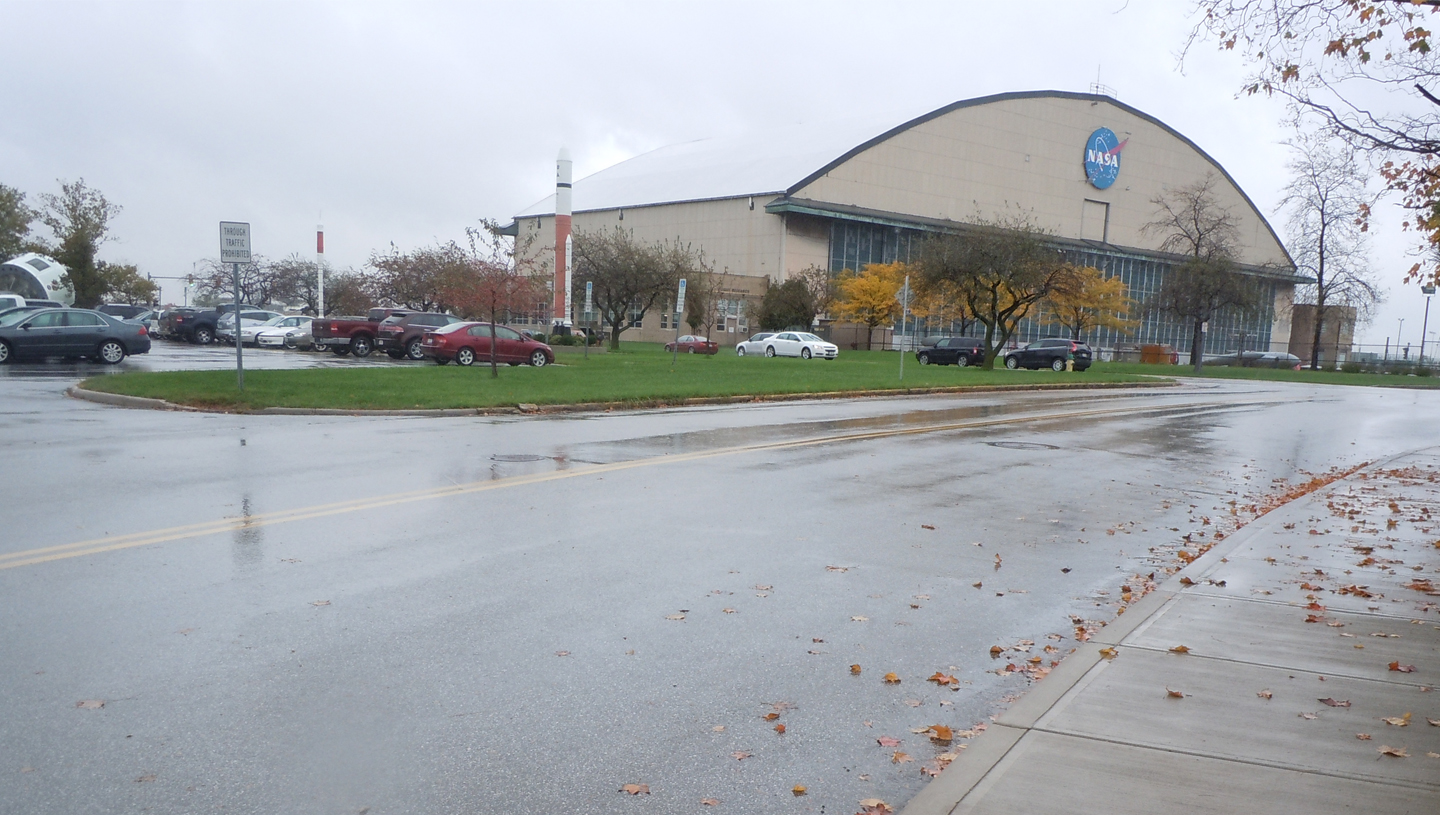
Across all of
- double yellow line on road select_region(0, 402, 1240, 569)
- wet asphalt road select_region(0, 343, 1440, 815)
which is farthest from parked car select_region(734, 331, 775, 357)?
wet asphalt road select_region(0, 343, 1440, 815)

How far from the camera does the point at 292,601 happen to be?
6.11 meters

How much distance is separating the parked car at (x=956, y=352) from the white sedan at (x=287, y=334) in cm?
2866

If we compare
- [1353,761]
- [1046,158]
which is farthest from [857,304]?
[1353,761]

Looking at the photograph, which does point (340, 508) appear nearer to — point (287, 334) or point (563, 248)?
point (287, 334)

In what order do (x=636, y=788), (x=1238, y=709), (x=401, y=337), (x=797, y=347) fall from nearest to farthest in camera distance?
(x=636, y=788), (x=1238, y=709), (x=401, y=337), (x=797, y=347)

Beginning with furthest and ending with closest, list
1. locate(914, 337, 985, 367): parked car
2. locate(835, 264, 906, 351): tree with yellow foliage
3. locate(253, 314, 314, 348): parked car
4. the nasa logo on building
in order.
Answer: the nasa logo on building
locate(835, 264, 906, 351): tree with yellow foliage
locate(914, 337, 985, 367): parked car
locate(253, 314, 314, 348): parked car

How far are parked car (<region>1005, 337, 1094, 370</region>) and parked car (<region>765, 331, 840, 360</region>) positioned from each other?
9.20 meters

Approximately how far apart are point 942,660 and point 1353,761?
1970 millimetres

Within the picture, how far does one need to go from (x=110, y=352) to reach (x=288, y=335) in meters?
15.4

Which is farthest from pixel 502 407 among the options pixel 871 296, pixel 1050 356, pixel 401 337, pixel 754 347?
pixel 871 296

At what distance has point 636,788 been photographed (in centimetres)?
397

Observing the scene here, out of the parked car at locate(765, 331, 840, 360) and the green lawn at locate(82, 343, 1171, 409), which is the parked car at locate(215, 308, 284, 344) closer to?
the green lawn at locate(82, 343, 1171, 409)

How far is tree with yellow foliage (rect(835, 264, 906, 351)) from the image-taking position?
67.1 metres

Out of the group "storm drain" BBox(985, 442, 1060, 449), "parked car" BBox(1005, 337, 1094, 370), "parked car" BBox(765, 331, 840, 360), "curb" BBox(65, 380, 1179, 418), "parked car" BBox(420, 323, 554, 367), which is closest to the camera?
"storm drain" BBox(985, 442, 1060, 449)
